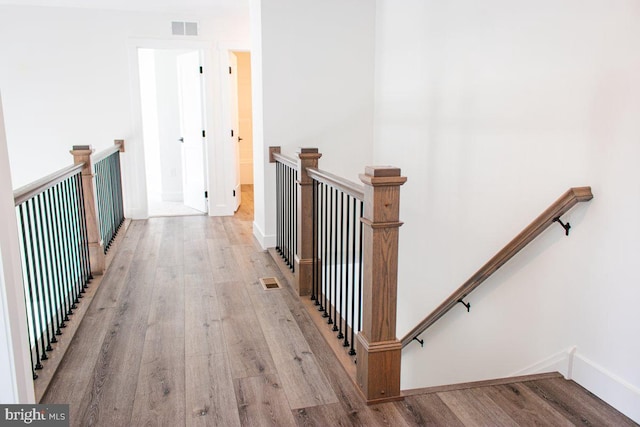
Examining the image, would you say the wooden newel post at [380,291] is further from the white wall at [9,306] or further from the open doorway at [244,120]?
the open doorway at [244,120]

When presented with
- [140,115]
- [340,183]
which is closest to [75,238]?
[340,183]

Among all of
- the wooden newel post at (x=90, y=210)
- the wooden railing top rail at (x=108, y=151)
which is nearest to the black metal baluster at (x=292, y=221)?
the wooden newel post at (x=90, y=210)

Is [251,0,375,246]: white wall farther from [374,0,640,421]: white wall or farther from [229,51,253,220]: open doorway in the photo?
[229,51,253,220]: open doorway

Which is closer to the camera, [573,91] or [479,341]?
[573,91]

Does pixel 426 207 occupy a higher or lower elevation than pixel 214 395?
higher

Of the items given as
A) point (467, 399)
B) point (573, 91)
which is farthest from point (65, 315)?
point (573, 91)

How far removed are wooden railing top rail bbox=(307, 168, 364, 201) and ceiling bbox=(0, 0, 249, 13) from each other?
10.3 ft

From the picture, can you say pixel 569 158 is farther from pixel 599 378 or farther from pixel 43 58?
pixel 43 58

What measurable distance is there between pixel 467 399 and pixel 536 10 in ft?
7.16

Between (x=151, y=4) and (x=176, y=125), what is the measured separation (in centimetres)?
214

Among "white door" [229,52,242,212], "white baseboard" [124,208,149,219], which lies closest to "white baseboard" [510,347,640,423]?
"white door" [229,52,242,212]

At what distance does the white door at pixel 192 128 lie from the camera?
654 centimetres

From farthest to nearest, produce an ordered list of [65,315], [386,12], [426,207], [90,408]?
[386,12] → [426,207] → [65,315] → [90,408]

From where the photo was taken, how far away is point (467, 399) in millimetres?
2330
